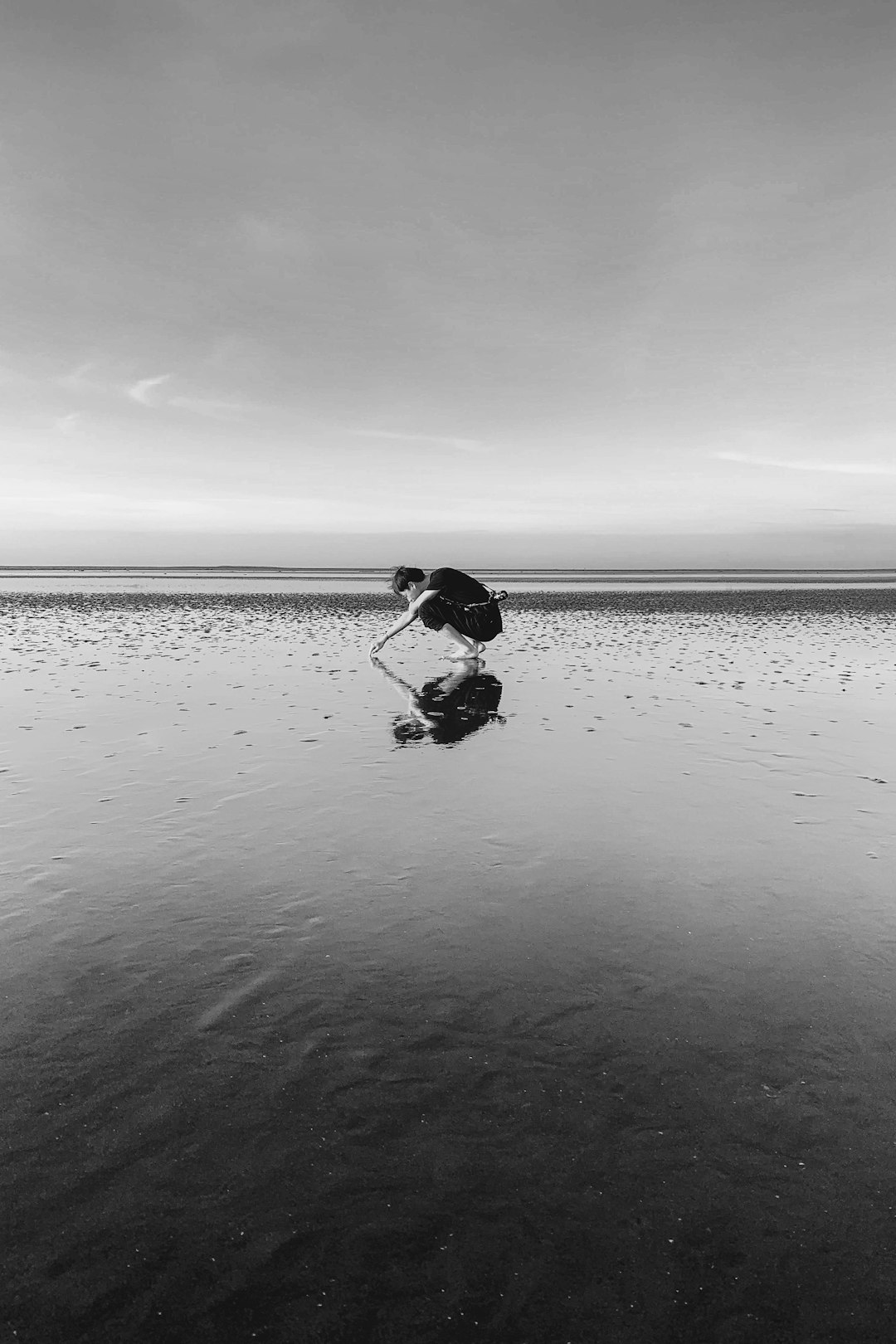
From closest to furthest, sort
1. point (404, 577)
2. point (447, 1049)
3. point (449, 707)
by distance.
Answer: point (447, 1049), point (449, 707), point (404, 577)

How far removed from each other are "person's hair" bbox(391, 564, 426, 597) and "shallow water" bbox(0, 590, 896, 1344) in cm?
1084

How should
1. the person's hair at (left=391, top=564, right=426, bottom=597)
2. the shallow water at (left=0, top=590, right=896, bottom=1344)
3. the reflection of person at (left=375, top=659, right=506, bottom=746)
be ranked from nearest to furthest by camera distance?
the shallow water at (left=0, top=590, right=896, bottom=1344) < the reflection of person at (left=375, top=659, right=506, bottom=746) < the person's hair at (left=391, top=564, right=426, bottom=597)

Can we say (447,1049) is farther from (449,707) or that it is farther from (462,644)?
(462,644)

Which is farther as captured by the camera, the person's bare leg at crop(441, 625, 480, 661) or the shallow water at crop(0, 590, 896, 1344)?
the person's bare leg at crop(441, 625, 480, 661)

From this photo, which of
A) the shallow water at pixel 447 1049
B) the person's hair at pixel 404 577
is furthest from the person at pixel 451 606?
the shallow water at pixel 447 1049

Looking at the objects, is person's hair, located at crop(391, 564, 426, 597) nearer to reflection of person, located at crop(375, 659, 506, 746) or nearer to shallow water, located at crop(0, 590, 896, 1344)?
reflection of person, located at crop(375, 659, 506, 746)

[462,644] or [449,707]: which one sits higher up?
[462,644]

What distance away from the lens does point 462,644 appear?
971 inches

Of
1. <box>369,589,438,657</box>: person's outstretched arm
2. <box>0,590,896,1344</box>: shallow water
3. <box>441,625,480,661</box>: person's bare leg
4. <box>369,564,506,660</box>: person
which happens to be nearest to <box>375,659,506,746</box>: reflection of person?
<box>369,589,438,657</box>: person's outstretched arm

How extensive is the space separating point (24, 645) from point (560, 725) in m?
20.6

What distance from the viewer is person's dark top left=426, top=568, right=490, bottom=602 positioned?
21641mm

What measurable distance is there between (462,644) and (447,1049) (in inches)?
804

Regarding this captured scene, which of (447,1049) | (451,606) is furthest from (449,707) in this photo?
(447,1049)

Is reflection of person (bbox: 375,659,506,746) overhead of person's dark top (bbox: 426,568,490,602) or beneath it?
beneath
